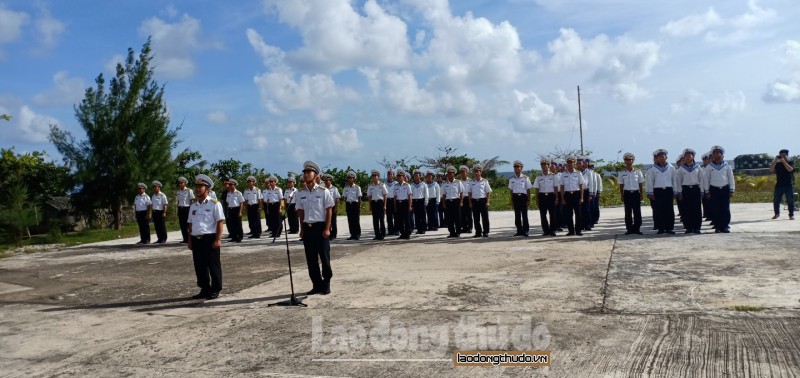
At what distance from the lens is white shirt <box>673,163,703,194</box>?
1259cm

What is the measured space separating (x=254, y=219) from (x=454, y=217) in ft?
17.8

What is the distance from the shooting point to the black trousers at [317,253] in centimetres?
804

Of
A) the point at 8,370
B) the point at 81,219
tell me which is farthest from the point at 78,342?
the point at 81,219

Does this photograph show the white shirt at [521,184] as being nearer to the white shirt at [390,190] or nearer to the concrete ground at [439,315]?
the concrete ground at [439,315]

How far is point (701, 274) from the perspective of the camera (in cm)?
803

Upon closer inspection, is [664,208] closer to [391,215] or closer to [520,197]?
[520,197]

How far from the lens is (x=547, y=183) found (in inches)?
545

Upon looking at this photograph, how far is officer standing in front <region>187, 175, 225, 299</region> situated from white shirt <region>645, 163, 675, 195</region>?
8641 millimetres

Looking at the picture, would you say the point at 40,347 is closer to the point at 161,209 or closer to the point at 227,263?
the point at 227,263

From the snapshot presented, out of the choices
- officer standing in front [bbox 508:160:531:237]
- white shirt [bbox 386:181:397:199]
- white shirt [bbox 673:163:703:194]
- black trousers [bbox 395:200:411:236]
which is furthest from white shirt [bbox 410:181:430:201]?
white shirt [bbox 673:163:703:194]

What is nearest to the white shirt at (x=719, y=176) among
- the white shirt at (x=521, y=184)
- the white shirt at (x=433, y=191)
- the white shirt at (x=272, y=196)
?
the white shirt at (x=521, y=184)

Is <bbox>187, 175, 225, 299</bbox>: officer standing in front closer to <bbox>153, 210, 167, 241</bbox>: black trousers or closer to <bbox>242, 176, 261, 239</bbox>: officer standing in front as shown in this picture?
<bbox>242, 176, 261, 239</bbox>: officer standing in front

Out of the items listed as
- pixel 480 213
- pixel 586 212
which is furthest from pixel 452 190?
pixel 586 212

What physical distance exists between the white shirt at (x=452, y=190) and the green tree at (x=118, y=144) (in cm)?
1186
